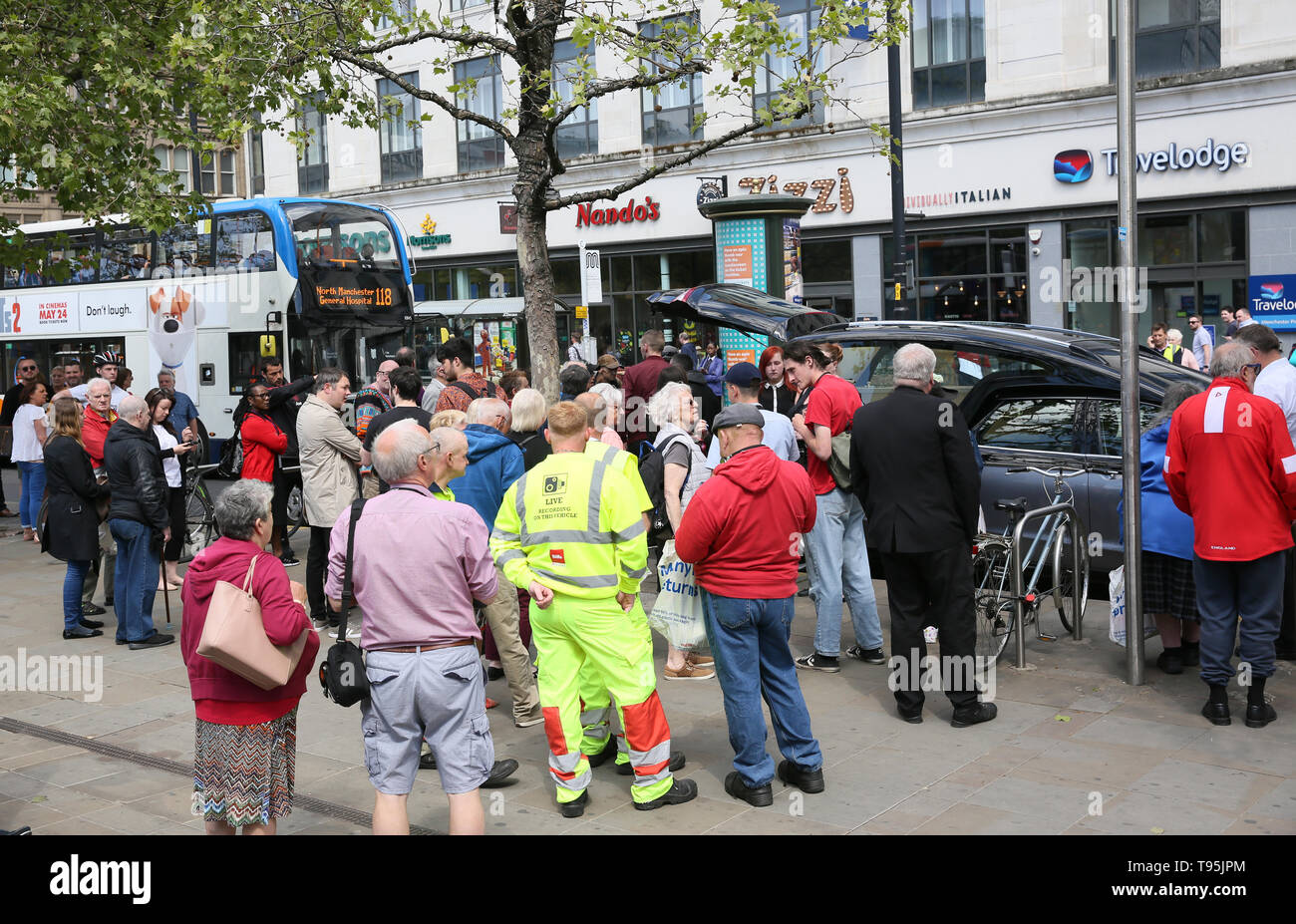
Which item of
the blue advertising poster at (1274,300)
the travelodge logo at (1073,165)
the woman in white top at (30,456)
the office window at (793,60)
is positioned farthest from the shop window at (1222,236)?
the woman in white top at (30,456)

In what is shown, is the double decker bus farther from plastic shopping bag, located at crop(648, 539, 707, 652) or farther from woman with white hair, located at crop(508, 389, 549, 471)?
plastic shopping bag, located at crop(648, 539, 707, 652)

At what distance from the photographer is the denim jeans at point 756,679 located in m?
5.36

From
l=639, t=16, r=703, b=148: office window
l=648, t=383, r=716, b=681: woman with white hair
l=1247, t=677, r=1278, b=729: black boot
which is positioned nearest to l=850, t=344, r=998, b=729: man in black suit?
l=648, t=383, r=716, b=681: woman with white hair

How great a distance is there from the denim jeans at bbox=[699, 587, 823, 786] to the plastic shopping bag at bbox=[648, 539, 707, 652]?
382mm

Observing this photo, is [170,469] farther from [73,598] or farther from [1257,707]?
[1257,707]

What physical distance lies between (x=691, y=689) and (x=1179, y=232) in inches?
777

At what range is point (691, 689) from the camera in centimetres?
730

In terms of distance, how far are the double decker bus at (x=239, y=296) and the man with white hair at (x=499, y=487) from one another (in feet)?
41.1

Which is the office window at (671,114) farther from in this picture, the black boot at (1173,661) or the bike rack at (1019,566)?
the black boot at (1173,661)

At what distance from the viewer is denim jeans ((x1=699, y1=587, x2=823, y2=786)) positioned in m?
5.36

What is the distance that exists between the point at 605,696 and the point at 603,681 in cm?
43

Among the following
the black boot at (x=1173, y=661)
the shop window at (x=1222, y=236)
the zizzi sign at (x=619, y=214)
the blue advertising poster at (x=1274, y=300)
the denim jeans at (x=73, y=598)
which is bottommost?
the black boot at (x=1173, y=661)

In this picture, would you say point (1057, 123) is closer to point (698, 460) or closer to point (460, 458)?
point (698, 460)

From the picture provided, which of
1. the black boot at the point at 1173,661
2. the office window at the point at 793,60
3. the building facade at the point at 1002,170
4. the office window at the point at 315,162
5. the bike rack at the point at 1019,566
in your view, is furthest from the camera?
the office window at the point at 315,162
